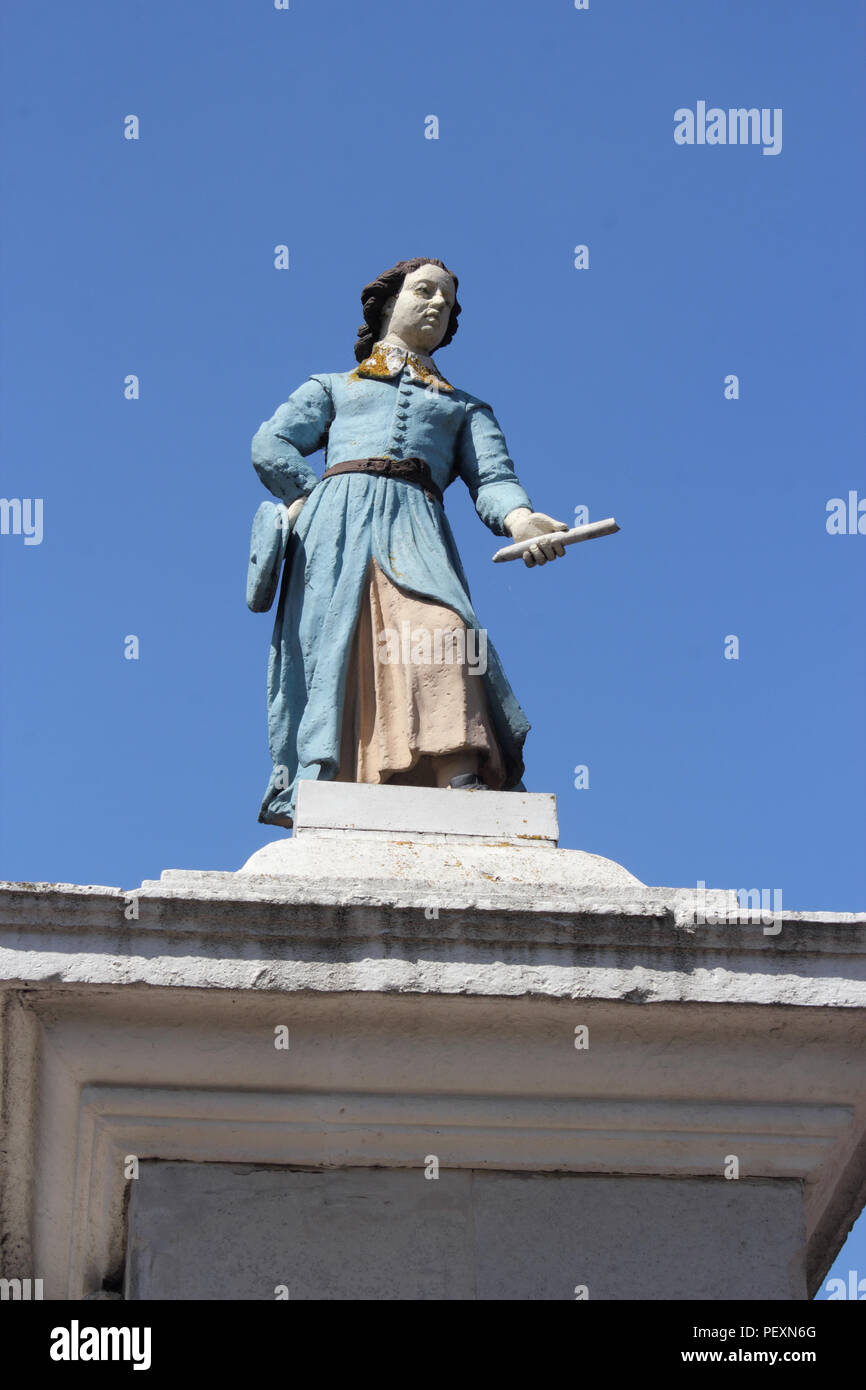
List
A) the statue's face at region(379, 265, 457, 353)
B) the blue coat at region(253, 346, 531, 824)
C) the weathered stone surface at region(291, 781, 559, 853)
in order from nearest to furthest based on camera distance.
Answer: the weathered stone surface at region(291, 781, 559, 853), the blue coat at region(253, 346, 531, 824), the statue's face at region(379, 265, 457, 353)

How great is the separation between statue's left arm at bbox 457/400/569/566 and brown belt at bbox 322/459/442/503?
0.20 meters

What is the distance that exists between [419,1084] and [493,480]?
289 centimetres

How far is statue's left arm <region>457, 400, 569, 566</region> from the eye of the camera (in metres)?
7.03

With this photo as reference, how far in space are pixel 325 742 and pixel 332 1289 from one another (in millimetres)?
2048

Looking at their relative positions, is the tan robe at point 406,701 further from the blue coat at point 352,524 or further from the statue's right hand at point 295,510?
the statue's right hand at point 295,510

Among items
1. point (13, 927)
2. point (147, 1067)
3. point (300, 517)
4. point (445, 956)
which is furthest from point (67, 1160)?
point (300, 517)

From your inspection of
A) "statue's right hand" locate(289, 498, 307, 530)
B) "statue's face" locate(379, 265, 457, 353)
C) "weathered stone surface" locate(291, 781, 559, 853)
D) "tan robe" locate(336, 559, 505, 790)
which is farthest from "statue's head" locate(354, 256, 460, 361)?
"weathered stone surface" locate(291, 781, 559, 853)

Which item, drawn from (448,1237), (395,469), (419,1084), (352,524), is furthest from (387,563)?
(448,1237)

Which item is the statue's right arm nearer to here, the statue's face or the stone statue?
the stone statue

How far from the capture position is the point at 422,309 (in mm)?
7629

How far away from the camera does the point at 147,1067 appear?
5.00m

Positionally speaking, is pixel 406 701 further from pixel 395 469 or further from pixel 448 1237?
pixel 448 1237

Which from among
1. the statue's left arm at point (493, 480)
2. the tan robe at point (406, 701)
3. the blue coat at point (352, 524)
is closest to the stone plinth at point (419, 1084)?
the tan robe at point (406, 701)
